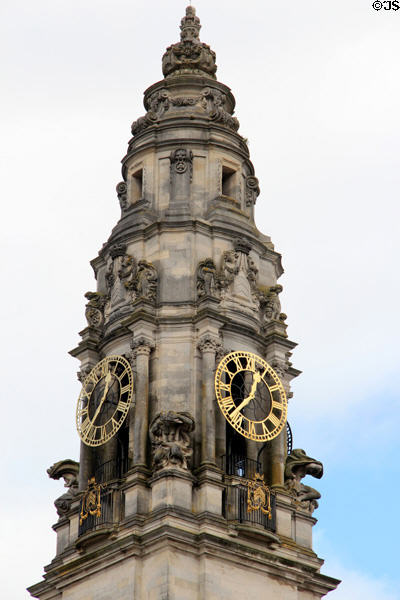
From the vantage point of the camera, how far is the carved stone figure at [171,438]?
4856 centimetres

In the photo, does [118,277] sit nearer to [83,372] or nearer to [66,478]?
[83,372]

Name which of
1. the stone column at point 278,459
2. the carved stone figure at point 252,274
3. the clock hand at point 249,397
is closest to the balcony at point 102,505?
the clock hand at point 249,397

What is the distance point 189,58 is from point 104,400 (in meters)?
12.7

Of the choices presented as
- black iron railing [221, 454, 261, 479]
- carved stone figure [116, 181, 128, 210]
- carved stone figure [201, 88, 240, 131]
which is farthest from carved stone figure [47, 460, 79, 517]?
carved stone figure [201, 88, 240, 131]

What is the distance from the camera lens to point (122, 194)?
2211 inches

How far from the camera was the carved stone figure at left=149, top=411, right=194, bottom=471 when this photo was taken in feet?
159

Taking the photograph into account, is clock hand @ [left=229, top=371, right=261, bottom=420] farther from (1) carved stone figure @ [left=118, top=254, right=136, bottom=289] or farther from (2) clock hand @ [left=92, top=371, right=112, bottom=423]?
(1) carved stone figure @ [left=118, top=254, right=136, bottom=289]

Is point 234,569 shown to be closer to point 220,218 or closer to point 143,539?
point 143,539

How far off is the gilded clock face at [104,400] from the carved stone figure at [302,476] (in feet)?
16.4

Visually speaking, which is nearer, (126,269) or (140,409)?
(140,409)

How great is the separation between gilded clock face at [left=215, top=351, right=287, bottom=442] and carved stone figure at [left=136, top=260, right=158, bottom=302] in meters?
2.91

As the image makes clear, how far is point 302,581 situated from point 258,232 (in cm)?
1107

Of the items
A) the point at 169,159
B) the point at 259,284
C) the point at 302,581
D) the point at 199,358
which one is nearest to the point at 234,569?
the point at 302,581

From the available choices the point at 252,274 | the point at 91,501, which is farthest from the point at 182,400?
the point at 252,274
